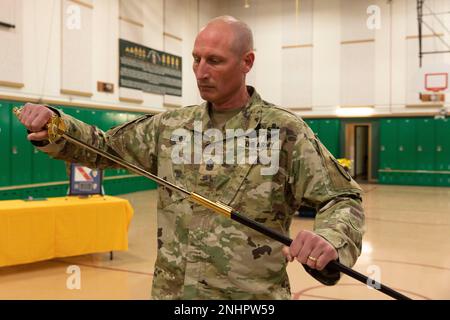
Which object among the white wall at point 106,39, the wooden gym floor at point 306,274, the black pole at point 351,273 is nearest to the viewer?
the black pole at point 351,273

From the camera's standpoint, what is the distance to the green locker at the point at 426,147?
57.8 feet

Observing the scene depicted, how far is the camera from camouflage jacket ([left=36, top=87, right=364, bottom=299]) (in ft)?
5.40

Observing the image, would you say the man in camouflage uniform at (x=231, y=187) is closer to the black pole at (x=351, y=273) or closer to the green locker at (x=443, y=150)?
the black pole at (x=351, y=273)

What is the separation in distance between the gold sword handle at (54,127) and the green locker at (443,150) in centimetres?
1795

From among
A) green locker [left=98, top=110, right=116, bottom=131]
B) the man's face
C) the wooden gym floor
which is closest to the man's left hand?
the man's face

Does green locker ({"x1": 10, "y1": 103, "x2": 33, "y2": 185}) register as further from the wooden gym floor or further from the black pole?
Answer: the black pole

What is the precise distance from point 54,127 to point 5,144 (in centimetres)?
1016

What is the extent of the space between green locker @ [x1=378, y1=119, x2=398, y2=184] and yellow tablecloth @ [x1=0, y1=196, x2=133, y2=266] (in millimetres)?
14217

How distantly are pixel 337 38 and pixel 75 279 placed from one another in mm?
15770

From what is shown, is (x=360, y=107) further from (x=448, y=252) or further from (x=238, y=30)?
(x=238, y=30)

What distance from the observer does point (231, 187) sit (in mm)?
1747

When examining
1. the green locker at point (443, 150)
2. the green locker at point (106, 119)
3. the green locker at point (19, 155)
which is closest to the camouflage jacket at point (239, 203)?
the green locker at point (19, 155)

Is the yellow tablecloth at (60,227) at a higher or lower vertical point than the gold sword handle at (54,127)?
lower

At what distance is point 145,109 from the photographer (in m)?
15.7
